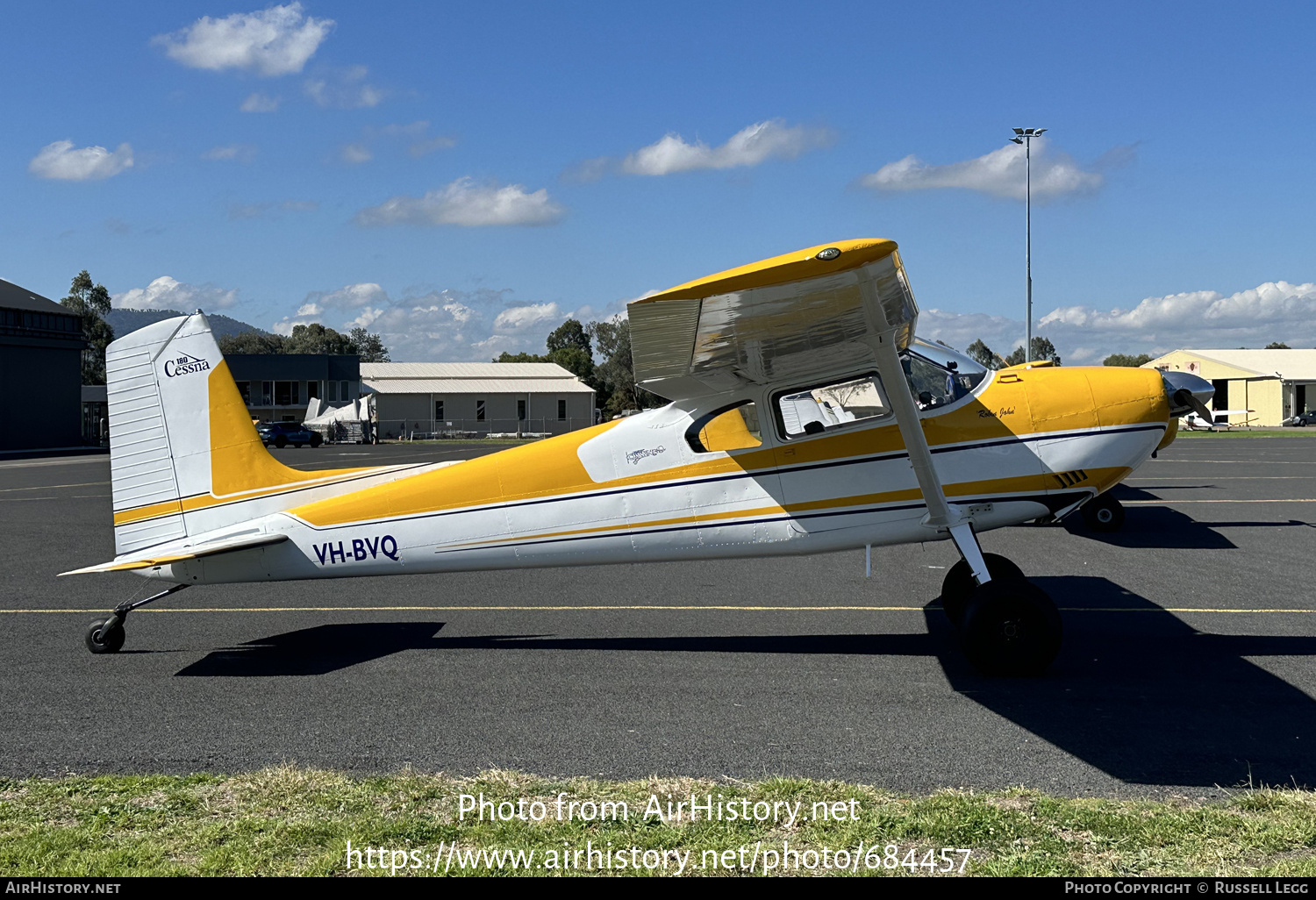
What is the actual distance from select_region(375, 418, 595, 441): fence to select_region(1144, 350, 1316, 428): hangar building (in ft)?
148

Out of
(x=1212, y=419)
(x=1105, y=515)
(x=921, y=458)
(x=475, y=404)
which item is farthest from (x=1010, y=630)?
(x=475, y=404)

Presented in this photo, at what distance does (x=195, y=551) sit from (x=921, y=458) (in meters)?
5.28

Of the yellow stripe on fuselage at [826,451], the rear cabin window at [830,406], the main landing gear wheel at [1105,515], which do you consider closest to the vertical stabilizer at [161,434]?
the yellow stripe on fuselage at [826,451]

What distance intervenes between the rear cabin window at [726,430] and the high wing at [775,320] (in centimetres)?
19

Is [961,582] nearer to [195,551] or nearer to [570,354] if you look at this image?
[195,551]

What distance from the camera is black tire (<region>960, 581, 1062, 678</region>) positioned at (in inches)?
257

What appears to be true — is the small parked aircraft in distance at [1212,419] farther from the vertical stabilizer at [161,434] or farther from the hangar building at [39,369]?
the hangar building at [39,369]

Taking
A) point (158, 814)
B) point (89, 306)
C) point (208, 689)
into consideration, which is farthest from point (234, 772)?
point (89, 306)

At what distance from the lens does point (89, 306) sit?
94500mm

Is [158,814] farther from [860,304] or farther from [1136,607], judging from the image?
[1136,607]

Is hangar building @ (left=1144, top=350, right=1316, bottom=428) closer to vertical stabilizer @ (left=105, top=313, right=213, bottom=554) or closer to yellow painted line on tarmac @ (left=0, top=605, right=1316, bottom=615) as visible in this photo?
yellow painted line on tarmac @ (left=0, top=605, right=1316, bottom=615)

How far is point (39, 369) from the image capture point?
205 feet

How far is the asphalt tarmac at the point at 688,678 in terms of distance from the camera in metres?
5.11

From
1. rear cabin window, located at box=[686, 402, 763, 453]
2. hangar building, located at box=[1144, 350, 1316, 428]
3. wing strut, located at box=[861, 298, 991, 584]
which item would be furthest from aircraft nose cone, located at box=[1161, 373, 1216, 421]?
hangar building, located at box=[1144, 350, 1316, 428]
